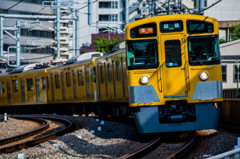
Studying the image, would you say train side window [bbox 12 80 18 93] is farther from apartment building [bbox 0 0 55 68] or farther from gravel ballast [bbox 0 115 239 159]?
apartment building [bbox 0 0 55 68]

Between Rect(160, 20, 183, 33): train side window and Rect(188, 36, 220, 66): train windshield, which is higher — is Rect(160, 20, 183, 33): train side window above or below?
above

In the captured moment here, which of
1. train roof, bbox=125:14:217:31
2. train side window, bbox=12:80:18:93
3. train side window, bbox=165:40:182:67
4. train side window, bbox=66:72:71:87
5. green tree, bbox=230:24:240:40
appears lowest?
train side window, bbox=12:80:18:93

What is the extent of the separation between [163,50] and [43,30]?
64.7 meters

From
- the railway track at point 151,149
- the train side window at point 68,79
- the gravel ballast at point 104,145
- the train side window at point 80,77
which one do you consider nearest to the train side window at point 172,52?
the railway track at point 151,149

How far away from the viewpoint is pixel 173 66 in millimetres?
10297

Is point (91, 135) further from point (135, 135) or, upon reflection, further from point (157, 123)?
point (157, 123)

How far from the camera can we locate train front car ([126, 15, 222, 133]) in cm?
1020

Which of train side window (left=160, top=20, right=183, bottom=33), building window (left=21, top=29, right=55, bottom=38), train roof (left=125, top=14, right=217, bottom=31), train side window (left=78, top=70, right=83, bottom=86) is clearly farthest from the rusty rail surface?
building window (left=21, top=29, right=55, bottom=38)

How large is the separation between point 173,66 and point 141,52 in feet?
2.71

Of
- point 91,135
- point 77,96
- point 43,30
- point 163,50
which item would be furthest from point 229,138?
point 43,30

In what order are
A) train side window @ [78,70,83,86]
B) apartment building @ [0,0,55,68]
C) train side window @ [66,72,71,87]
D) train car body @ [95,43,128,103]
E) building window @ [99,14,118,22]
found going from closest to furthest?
train car body @ [95,43,128,103] < train side window @ [78,70,83,86] < train side window @ [66,72,71,87] < apartment building @ [0,0,55,68] < building window @ [99,14,118,22]

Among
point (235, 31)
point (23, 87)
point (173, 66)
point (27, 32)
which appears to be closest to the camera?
point (173, 66)

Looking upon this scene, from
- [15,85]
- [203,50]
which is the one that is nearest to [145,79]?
[203,50]

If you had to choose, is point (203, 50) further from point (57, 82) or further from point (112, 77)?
point (57, 82)
